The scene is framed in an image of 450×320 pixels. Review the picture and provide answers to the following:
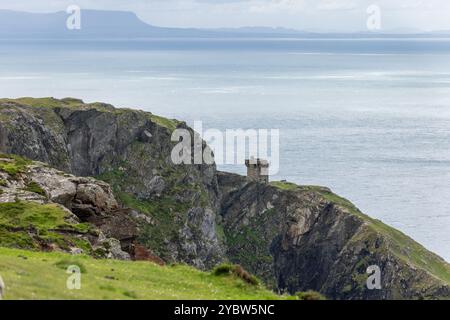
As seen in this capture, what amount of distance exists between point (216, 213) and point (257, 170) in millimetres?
13609

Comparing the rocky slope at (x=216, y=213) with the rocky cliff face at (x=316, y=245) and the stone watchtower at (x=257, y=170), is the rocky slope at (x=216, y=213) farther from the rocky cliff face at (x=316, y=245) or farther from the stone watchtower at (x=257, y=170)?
the stone watchtower at (x=257, y=170)

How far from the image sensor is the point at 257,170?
182 metres

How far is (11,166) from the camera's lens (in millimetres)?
80688

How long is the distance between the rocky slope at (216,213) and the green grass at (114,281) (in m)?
96.9

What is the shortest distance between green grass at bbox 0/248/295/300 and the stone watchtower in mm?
134367

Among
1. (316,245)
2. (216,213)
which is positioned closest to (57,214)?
(316,245)

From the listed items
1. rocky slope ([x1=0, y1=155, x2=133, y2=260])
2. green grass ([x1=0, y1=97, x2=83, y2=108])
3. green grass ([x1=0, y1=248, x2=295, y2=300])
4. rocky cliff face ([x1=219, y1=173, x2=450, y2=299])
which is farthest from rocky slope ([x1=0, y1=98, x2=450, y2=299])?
green grass ([x1=0, y1=248, x2=295, y2=300])

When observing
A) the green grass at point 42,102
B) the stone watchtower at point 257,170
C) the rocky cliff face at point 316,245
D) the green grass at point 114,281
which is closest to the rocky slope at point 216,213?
the rocky cliff face at point 316,245

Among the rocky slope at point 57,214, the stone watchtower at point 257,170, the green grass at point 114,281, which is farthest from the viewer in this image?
the stone watchtower at point 257,170

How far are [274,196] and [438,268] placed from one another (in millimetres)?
37923

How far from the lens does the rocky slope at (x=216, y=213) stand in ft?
487

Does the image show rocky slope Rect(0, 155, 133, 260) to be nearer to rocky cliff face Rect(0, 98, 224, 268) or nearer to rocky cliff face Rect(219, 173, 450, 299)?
rocky cliff face Rect(0, 98, 224, 268)

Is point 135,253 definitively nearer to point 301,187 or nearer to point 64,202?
point 64,202

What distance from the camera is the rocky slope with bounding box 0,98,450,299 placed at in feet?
487
